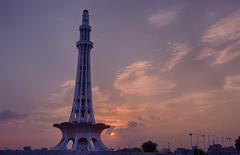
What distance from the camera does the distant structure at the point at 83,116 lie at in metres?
72.9

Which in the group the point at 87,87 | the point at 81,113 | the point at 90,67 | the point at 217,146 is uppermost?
the point at 90,67

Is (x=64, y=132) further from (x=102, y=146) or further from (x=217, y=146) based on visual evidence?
(x=217, y=146)

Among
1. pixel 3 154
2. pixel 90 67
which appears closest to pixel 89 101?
pixel 90 67

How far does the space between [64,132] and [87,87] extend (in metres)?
11.9

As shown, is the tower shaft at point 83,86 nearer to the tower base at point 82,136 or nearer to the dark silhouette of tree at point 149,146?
the tower base at point 82,136

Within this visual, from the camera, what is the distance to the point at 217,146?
88000mm

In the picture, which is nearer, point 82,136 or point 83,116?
point 82,136

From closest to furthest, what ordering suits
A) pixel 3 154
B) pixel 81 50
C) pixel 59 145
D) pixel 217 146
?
pixel 3 154
pixel 59 145
pixel 81 50
pixel 217 146

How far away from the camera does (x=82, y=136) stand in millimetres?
73438

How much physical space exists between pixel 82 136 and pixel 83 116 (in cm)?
545

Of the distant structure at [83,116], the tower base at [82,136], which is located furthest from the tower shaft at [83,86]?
the tower base at [82,136]

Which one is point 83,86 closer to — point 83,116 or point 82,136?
point 83,116

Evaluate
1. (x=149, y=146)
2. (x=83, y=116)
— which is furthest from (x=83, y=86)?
(x=149, y=146)

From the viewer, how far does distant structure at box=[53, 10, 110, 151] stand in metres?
72.9
